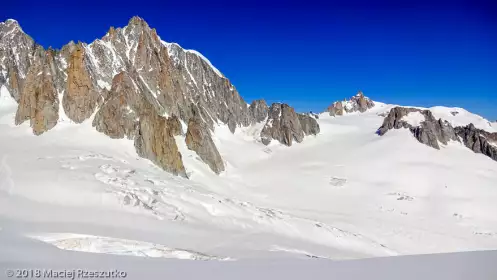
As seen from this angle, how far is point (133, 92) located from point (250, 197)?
28.7 meters

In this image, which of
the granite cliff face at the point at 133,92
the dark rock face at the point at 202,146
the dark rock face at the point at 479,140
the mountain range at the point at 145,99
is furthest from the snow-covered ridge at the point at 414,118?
the dark rock face at the point at 202,146

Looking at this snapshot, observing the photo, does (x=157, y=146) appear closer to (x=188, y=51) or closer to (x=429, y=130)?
(x=188, y=51)

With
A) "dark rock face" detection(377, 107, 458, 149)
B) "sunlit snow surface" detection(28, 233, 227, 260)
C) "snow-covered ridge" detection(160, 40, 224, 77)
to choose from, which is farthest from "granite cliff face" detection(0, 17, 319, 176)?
"sunlit snow surface" detection(28, 233, 227, 260)

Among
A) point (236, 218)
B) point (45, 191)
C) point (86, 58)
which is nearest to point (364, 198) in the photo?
point (236, 218)

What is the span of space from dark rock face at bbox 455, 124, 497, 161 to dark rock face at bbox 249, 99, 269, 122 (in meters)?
63.0

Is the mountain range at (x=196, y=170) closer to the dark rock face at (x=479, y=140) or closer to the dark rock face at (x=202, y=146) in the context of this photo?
the dark rock face at (x=202, y=146)

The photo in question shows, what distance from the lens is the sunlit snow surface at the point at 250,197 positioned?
94.6ft

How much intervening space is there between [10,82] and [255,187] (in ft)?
199

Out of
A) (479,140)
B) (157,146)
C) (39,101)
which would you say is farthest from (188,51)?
(479,140)

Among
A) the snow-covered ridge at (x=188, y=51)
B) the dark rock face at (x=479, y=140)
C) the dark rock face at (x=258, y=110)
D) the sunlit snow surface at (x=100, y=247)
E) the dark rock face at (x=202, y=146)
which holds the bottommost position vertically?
the sunlit snow surface at (x=100, y=247)

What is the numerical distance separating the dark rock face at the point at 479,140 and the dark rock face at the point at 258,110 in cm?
6298

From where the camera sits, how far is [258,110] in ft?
456

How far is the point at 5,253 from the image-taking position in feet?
41.1

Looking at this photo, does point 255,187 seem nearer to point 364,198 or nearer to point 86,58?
point 364,198
